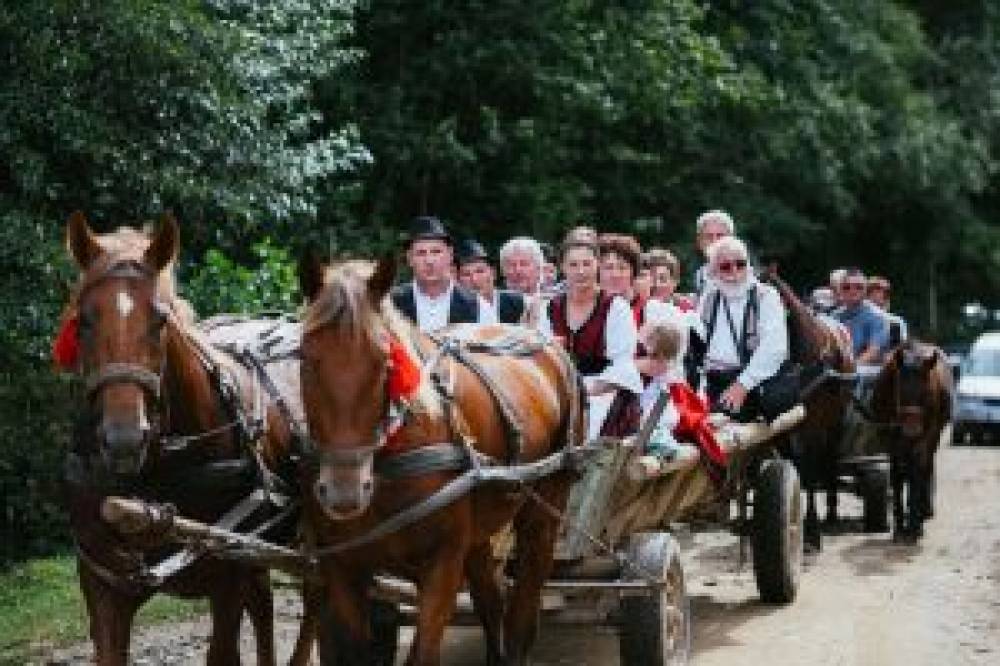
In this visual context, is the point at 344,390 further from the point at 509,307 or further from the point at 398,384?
the point at 509,307

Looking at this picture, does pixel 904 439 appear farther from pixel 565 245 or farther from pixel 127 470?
pixel 127 470

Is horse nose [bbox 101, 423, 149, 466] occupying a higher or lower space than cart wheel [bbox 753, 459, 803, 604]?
higher

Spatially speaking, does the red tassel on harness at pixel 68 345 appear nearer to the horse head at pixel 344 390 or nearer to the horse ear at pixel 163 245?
the horse ear at pixel 163 245

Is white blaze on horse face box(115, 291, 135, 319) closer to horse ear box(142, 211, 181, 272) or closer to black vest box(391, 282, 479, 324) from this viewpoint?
horse ear box(142, 211, 181, 272)

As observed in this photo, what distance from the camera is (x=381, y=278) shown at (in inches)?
252

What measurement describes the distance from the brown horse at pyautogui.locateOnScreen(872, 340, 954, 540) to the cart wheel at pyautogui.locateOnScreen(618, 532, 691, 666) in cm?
662

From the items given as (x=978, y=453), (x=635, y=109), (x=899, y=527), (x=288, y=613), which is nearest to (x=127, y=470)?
(x=288, y=613)

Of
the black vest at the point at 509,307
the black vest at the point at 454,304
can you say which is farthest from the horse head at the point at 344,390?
the black vest at the point at 509,307

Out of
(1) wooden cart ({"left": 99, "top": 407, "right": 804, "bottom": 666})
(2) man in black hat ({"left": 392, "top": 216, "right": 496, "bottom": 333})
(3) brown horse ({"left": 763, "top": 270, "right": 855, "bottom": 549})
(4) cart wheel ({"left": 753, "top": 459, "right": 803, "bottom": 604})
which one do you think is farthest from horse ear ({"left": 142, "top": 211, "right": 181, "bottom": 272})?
(3) brown horse ({"left": 763, "top": 270, "right": 855, "bottom": 549})

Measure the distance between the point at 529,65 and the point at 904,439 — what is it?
7961 mm

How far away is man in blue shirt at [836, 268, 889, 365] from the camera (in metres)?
16.7

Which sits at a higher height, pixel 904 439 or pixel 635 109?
pixel 635 109

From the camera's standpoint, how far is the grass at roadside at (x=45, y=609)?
1002 cm

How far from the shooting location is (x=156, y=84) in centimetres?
1294
